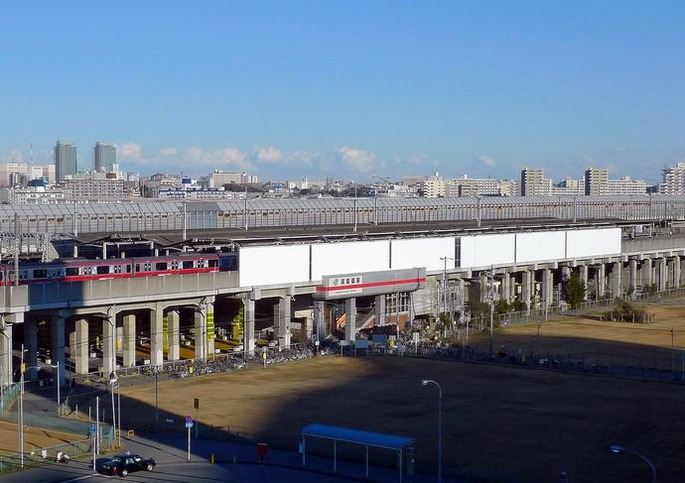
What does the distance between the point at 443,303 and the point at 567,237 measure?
45.5 ft

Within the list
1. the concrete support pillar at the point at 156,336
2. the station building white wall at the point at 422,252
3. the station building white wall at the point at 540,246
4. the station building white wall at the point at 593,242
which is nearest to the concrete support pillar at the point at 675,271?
the station building white wall at the point at 593,242

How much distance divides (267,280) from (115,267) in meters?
7.09

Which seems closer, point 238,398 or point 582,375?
point 238,398

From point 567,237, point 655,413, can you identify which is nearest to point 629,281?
point 567,237

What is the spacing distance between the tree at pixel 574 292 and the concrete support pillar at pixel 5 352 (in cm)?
3568

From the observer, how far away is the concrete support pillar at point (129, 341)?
4062cm

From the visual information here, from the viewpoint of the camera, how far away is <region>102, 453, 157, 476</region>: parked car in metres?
23.2

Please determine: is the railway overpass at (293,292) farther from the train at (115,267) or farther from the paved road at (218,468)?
the paved road at (218,468)

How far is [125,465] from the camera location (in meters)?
23.3

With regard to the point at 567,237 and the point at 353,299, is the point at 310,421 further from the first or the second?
the point at 567,237

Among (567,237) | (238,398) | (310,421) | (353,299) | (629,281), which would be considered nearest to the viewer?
(310,421)

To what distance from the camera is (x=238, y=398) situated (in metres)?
34.0

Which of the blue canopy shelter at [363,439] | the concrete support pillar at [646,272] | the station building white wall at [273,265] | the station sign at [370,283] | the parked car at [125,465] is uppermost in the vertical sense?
the station building white wall at [273,265]

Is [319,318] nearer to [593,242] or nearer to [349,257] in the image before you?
[349,257]
